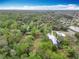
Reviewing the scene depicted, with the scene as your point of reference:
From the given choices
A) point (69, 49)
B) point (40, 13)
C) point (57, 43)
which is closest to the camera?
point (69, 49)

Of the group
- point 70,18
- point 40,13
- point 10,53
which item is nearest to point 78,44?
point 10,53

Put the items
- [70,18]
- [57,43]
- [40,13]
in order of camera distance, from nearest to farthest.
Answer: [57,43] < [70,18] < [40,13]

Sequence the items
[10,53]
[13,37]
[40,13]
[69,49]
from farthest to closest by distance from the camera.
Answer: [40,13]
[13,37]
[69,49]
[10,53]

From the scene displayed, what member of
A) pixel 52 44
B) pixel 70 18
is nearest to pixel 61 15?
pixel 70 18

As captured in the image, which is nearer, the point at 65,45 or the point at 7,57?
the point at 7,57

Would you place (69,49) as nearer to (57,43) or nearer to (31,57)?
(57,43)

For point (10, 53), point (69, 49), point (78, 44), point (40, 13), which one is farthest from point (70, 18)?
point (10, 53)

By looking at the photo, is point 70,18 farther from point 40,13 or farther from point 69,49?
point 69,49

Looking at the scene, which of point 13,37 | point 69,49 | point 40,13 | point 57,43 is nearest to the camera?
point 69,49

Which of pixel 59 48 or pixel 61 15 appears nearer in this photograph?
pixel 59 48
